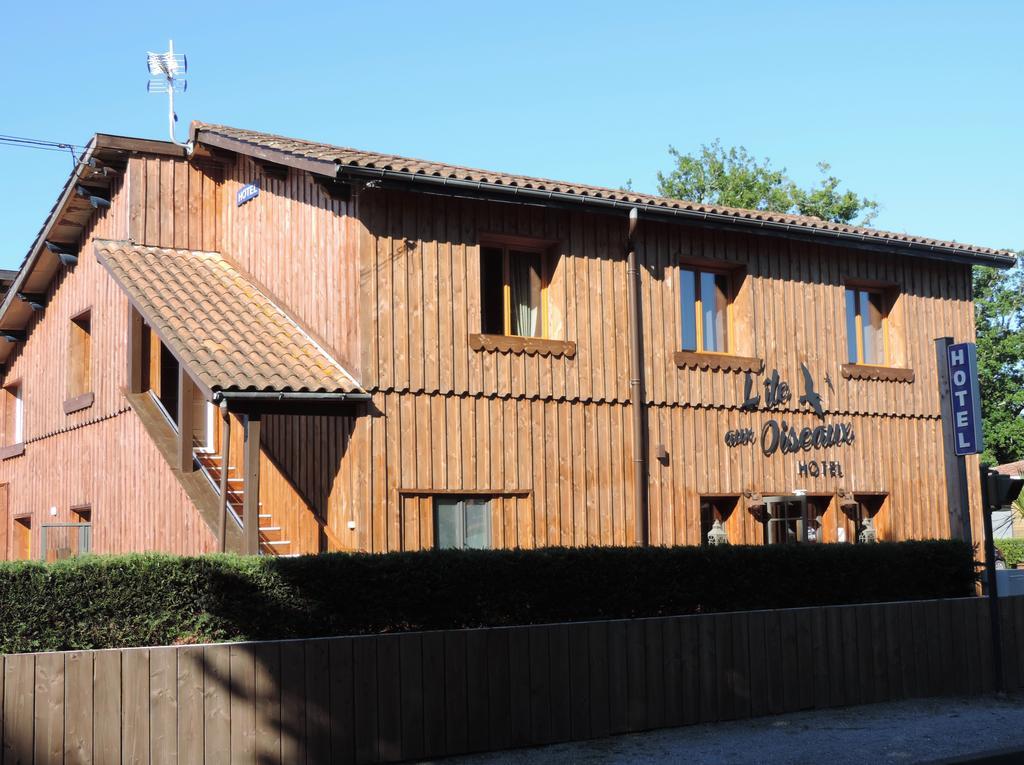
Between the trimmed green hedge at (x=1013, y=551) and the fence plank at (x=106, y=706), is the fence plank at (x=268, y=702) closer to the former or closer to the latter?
the fence plank at (x=106, y=706)

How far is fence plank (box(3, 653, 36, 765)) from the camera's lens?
877cm

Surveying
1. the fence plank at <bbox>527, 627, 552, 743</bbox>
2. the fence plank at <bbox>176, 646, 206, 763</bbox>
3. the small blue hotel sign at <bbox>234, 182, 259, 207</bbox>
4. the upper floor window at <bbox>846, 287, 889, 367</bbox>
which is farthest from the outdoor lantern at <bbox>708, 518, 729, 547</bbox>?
the fence plank at <bbox>176, 646, 206, 763</bbox>

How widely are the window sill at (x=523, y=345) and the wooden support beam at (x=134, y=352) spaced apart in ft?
15.8

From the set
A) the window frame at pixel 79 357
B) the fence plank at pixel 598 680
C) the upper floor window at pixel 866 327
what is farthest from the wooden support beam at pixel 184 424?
the upper floor window at pixel 866 327

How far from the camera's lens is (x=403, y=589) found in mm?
10812

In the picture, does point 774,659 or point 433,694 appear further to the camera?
point 774,659

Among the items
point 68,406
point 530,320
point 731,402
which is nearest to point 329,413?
point 530,320

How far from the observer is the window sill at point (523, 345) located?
1518 cm

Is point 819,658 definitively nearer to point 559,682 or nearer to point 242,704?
point 559,682

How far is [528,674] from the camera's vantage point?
1099 centimetres

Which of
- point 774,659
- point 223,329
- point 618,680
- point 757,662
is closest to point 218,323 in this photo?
point 223,329

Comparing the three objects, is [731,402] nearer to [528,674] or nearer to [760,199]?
[528,674]

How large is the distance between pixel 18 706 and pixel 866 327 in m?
14.3

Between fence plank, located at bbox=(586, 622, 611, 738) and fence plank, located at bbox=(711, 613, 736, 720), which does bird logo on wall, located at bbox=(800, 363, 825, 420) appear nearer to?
fence plank, located at bbox=(711, 613, 736, 720)
